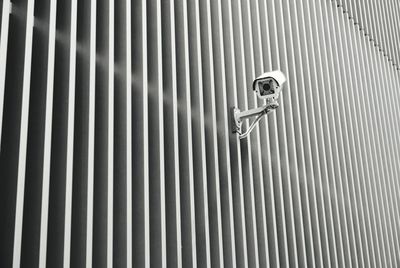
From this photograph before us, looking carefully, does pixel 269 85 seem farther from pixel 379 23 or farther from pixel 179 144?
pixel 379 23

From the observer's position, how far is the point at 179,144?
3422 millimetres

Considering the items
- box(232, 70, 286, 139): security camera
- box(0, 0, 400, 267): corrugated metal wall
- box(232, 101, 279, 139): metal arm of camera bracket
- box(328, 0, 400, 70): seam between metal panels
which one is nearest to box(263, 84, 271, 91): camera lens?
box(232, 70, 286, 139): security camera

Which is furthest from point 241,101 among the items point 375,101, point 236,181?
point 375,101

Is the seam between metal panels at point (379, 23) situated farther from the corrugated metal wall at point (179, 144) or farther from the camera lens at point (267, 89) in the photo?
→ the camera lens at point (267, 89)

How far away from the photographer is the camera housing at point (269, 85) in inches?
147

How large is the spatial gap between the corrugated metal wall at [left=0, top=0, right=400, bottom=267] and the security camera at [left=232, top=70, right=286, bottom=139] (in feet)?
0.37

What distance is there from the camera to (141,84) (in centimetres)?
318

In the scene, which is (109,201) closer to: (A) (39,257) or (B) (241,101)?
(A) (39,257)

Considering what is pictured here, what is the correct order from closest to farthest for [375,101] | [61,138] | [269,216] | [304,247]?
[61,138] → [269,216] → [304,247] → [375,101]

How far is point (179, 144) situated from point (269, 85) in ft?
2.70

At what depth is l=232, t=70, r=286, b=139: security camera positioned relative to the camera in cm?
375

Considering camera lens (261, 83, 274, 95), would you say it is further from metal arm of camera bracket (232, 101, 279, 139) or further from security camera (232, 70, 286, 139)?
metal arm of camera bracket (232, 101, 279, 139)

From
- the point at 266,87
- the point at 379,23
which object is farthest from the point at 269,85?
the point at 379,23

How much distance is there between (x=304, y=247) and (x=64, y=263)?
92.4 inches
